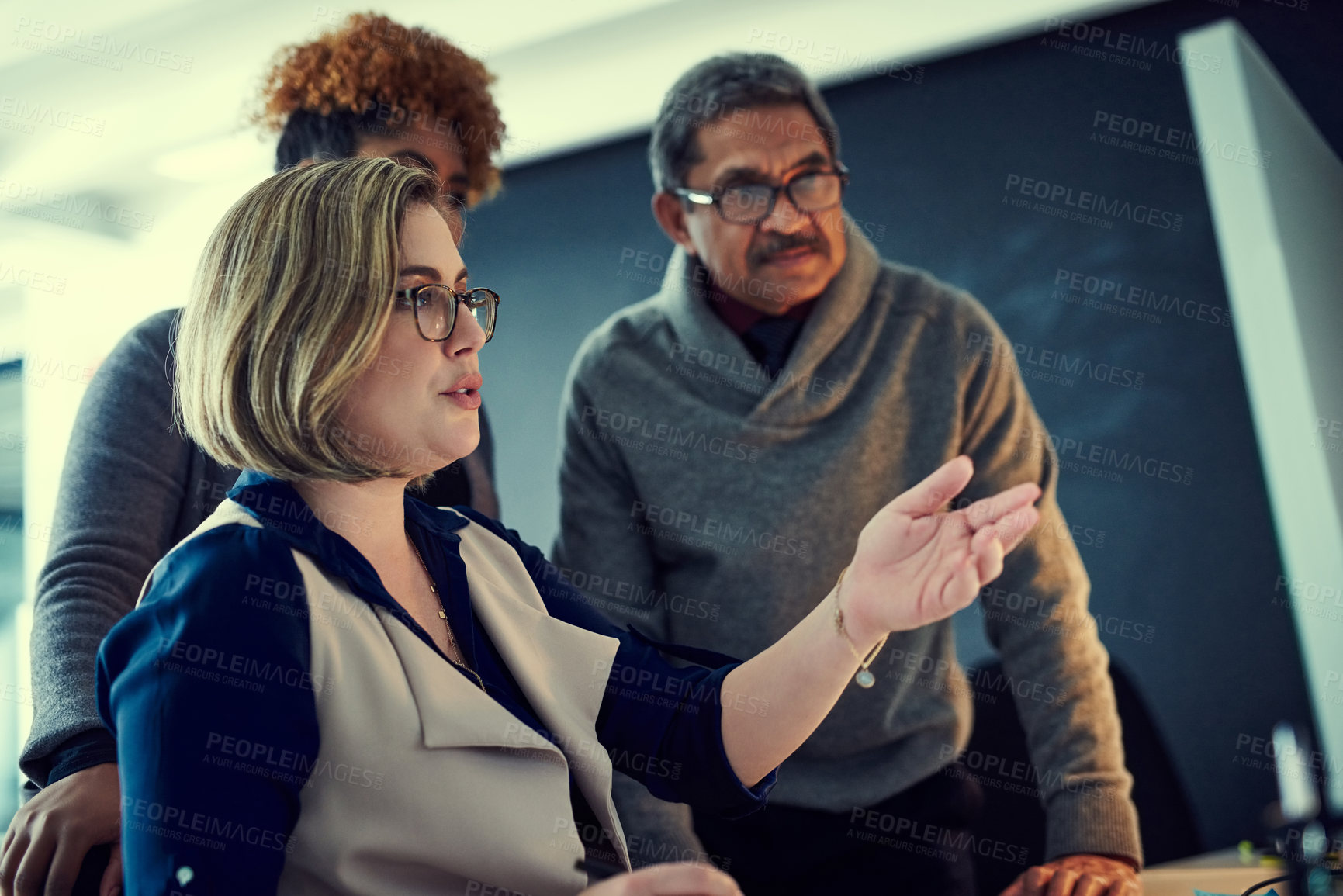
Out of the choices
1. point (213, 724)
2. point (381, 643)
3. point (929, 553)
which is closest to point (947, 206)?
point (929, 553)

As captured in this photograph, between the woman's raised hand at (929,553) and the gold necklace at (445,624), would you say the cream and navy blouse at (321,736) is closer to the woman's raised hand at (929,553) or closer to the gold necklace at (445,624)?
the gold necklace at (445,624)

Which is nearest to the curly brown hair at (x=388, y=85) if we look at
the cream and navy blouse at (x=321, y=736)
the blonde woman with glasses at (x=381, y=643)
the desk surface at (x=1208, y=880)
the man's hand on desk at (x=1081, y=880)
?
the blonde woman with glasses at (x=381, y=643)

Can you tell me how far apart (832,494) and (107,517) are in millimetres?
1123

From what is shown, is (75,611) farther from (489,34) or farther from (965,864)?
(489,34)

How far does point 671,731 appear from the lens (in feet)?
3.43

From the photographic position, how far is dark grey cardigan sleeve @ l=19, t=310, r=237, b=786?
1149mm

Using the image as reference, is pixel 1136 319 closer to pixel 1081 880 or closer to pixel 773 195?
pixel 773 195

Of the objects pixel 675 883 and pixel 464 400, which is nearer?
pixel 675 883

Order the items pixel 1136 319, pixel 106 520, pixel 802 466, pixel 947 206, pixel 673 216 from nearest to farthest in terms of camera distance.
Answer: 1. pixel 106 520
2. pixel 802 466
3. pixel 673 216
4. pixel 1136 319
5. pixel 947 206

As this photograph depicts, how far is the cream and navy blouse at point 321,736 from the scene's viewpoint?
0.74 meters

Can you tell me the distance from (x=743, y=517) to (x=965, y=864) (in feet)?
2.24

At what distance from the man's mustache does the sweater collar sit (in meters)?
0.07

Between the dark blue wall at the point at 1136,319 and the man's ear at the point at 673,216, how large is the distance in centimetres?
100

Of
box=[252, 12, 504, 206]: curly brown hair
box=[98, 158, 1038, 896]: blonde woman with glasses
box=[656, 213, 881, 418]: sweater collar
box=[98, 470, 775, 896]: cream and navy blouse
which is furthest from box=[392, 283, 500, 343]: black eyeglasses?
box=[656, 213, 881, 418]: sweater collar
